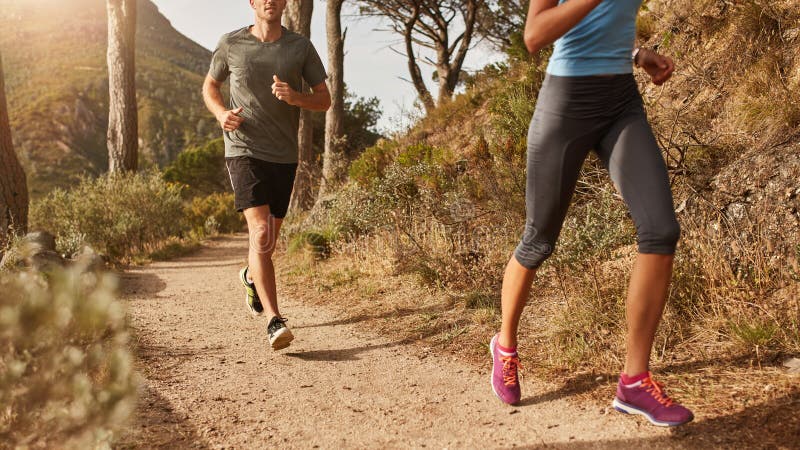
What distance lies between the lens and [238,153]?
385cm

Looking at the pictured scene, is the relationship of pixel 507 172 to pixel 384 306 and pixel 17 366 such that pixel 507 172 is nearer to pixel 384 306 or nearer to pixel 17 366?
pixel 384 306

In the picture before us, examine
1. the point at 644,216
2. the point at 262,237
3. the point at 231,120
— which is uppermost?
the point at 231,120

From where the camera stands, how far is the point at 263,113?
3.82 meters

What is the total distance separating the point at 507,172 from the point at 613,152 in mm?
3302

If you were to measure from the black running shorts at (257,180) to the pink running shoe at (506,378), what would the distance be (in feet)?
6.15

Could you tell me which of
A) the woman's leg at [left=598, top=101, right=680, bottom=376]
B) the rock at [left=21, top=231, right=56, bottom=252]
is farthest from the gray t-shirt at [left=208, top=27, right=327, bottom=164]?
the rock at [left=21, top=231, right=56, bottom=252]

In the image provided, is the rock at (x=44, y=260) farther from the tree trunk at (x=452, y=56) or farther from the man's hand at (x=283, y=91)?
the tree trunk at (x=452, y=56)

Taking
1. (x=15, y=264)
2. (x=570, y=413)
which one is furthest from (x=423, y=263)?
(x=15, y=264)

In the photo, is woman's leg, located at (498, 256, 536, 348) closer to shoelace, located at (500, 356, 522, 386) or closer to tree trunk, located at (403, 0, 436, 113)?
shoelace, located at (500, 356, 522, 386)

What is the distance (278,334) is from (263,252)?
0.56 meters

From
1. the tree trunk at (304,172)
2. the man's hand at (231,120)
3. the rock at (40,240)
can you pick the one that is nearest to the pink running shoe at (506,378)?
the man's hand at (231,120)

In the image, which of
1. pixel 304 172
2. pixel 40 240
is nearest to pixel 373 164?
pixel 304 172

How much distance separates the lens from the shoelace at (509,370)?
2.79 meters

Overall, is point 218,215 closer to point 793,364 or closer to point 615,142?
point 615,142
